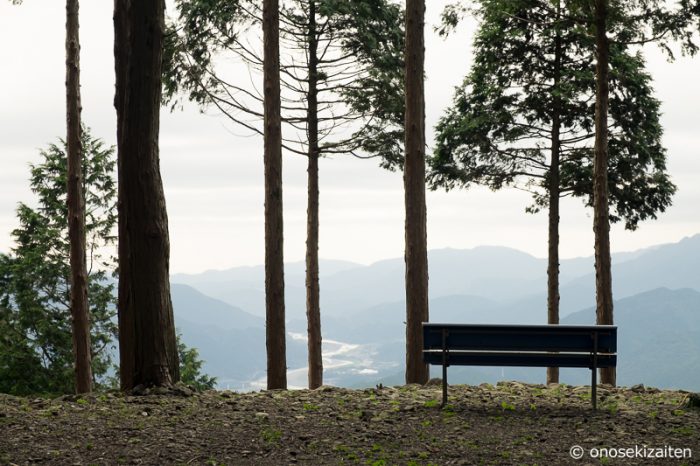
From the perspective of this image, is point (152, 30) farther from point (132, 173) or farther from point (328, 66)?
point (328, 66)

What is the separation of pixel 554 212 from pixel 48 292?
1587cm

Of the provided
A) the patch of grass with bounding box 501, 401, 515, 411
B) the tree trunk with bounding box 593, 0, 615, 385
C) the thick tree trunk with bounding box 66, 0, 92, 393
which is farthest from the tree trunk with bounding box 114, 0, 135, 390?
the tree trunk with bounding box 593, 0, 615, 385

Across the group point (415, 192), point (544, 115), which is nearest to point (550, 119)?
point (544, 115)

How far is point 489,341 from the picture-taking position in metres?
7.71

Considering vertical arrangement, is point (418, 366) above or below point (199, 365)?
above

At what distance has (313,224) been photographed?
1684 centimetres

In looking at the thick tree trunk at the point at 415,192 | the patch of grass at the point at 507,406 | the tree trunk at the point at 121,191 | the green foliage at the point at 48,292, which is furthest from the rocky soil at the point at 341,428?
the green foliage at the point at 48,292

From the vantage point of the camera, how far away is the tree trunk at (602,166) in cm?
1295

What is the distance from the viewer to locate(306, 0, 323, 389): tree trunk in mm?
16844

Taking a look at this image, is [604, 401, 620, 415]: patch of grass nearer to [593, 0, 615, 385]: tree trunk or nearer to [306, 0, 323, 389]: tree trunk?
[593, 0, 615, 385]: tree trunk

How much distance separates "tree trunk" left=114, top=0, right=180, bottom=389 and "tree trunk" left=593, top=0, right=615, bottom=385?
774 cm

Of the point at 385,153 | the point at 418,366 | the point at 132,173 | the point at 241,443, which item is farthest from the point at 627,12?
the point at 241,443

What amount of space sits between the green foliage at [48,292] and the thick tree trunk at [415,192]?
14908mm

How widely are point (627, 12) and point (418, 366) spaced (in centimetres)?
825
